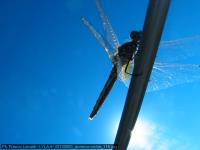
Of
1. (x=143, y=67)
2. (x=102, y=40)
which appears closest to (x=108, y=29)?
(x=102, y=40)

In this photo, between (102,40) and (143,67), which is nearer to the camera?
(143,67)

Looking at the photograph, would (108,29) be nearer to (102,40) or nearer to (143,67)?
(102,40)

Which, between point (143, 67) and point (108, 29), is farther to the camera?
point (108, 29)

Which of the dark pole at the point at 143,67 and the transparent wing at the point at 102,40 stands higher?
the transparent wing at the point at 102,40

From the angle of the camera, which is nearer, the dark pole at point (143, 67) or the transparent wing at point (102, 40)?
the dark pole at point (143, 67)

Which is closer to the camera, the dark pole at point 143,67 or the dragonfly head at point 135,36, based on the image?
the dark pole at point 143,67

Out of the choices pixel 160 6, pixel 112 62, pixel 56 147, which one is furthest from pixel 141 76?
pixel 56 147

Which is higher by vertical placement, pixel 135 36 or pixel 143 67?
pixel 135 36

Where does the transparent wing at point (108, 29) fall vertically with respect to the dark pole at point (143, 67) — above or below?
above

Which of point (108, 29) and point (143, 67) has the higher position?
point (108, 29)
